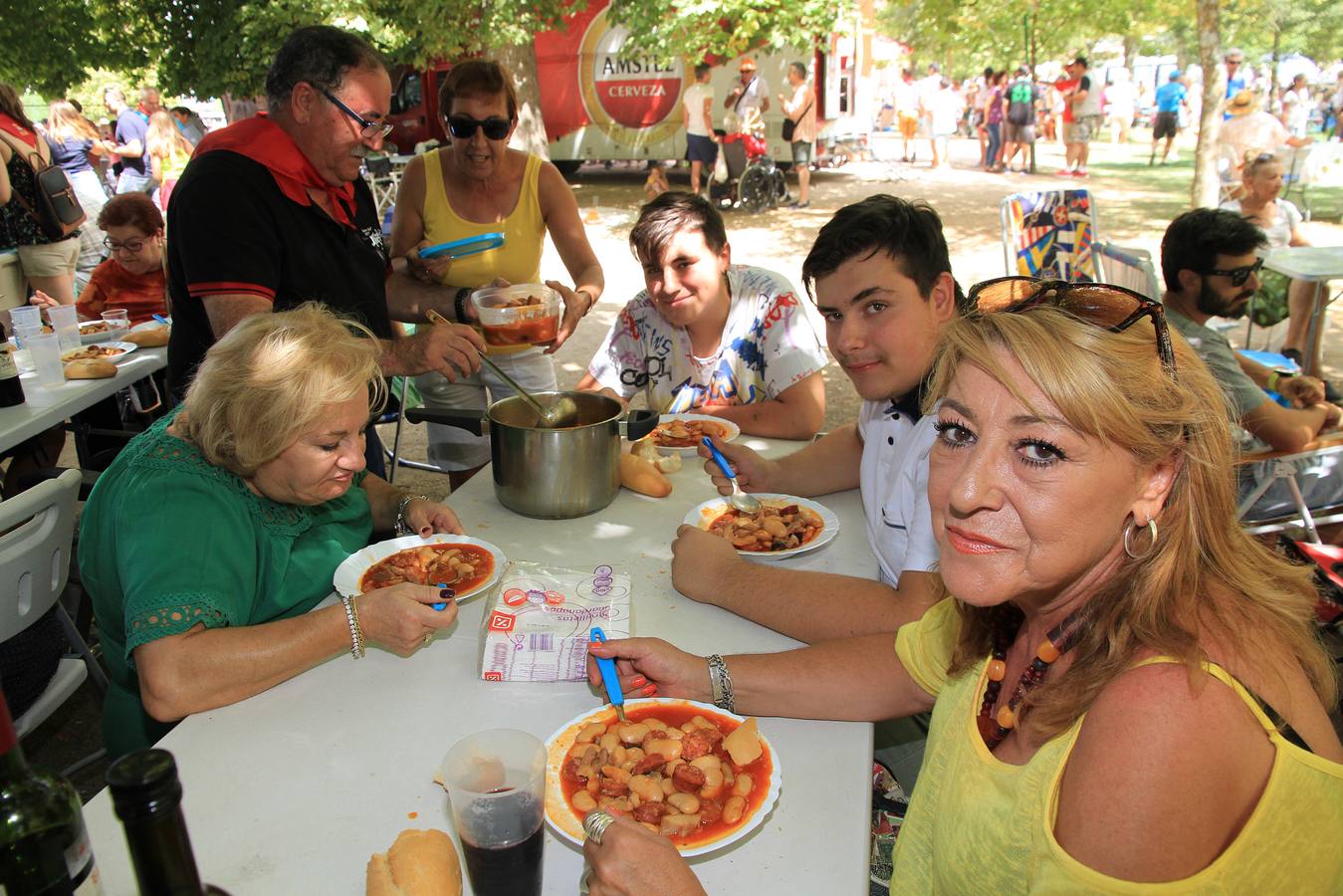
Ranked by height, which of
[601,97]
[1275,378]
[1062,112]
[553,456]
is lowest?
[1275,378]

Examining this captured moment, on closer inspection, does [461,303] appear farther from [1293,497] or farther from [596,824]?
[1293,497]

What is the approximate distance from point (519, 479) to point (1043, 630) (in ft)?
4.60

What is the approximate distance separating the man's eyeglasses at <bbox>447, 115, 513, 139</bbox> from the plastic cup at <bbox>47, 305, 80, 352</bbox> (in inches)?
92.2

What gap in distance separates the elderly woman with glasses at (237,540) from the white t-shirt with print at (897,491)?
36.4 inches

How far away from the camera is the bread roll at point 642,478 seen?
2.48 meters

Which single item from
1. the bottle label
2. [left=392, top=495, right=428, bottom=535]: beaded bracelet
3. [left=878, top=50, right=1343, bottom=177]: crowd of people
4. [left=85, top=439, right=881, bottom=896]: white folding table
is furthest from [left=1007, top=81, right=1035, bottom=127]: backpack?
the bottle label

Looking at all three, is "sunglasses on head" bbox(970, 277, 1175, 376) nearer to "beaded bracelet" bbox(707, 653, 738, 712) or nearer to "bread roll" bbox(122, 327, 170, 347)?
"beaded bracelet" bbox(707, 653, 738, 712)

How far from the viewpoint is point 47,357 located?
148 inches

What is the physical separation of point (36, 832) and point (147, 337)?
170 inches

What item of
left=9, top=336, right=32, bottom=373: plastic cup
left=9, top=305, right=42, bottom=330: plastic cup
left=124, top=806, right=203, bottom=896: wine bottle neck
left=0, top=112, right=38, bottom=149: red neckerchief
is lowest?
left=9, top=336, right=32, bottom=373: plastic cup

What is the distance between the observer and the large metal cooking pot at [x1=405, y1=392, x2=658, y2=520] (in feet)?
7.18

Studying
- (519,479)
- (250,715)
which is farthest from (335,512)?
(250,715)

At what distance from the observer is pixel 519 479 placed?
2.28 metres

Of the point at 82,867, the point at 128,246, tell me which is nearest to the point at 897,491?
the point at 82,867
